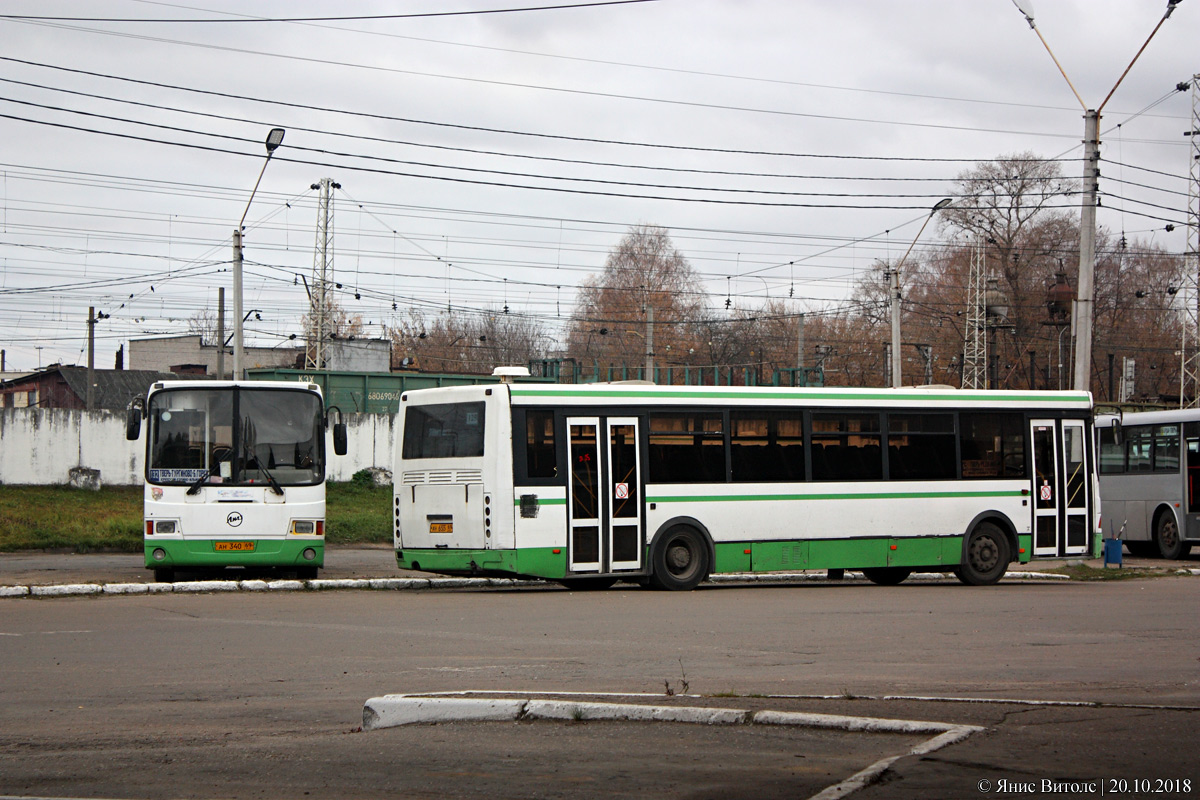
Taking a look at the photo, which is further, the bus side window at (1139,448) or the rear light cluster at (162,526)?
the bus side window at (1139,448)

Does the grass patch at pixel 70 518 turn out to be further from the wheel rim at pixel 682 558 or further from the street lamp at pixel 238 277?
the wheel rim at pixel 682 558

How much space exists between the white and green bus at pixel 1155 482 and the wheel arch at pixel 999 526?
8.47 metres

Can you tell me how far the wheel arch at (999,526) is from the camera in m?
19.4

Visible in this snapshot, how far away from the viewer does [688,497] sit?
17531mm

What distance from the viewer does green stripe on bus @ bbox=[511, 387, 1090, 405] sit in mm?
17078

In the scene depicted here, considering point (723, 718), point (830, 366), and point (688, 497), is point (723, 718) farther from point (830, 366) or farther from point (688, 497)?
point (830, 366)

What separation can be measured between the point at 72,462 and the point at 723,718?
Result: 106 ft

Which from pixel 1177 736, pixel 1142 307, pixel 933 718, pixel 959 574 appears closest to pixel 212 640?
pixel 933 718

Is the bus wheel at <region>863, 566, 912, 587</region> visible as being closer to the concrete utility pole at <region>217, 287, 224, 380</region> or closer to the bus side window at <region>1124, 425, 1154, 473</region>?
the bus side window at <region>1124, 425, 1154, 473</region>

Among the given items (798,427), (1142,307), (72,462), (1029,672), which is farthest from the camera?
(1142,307)

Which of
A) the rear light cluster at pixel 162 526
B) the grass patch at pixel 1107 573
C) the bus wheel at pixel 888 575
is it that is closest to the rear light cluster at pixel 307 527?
the rear light cluster at pixel 162 526

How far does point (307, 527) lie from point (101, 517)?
13251mm

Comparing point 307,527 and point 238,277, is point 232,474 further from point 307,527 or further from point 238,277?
point 238,277

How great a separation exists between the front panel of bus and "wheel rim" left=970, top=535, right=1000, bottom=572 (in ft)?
34.7
